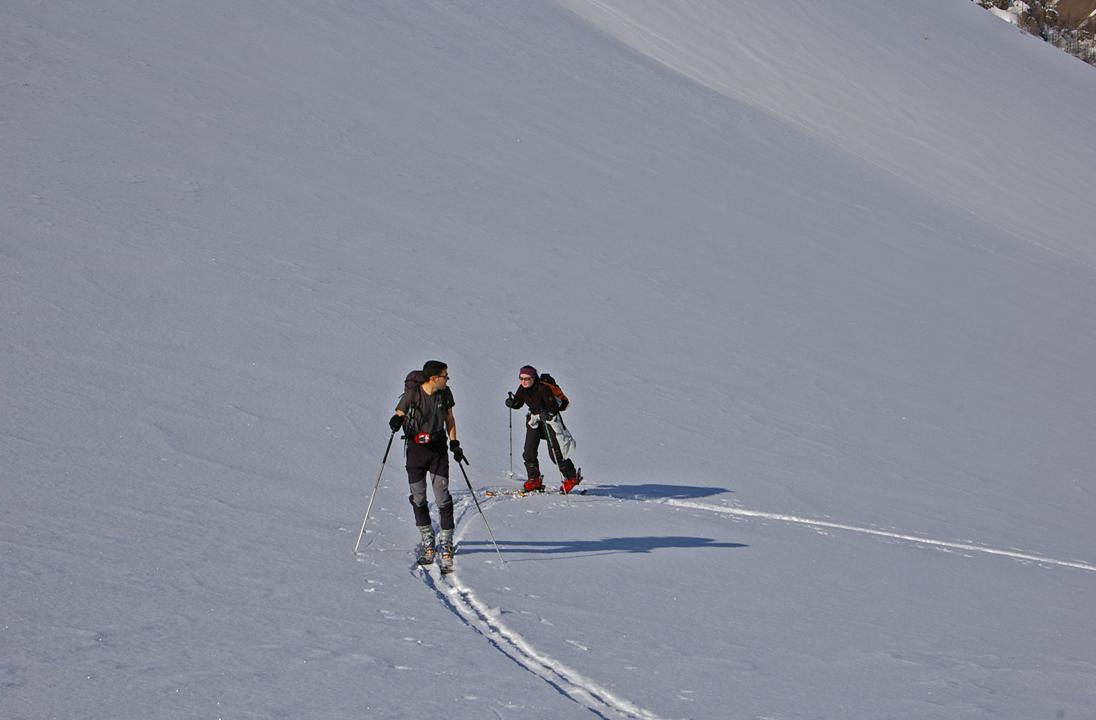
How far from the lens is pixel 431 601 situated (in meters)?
6.67

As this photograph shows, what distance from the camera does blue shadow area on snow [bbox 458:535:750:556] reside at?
8.34 m

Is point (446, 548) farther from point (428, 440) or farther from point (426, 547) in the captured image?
point (428, 440)

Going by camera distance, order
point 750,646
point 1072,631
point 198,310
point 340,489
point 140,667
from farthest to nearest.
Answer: point 198,310, point 340,489, point 1072,631, point 750,646, point 140,667

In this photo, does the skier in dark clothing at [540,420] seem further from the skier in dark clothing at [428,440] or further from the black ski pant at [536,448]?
the skier in dark clothing at [428,440]

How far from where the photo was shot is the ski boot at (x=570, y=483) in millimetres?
10609

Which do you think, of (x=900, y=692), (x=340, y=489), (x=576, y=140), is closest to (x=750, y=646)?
(x=900, y=692)

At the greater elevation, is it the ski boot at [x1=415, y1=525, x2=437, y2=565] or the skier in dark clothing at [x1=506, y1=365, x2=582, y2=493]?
the skier in dark clothing at [x1=506, y1=365, x2=582, y2=493]

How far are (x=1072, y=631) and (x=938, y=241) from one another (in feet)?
65.9

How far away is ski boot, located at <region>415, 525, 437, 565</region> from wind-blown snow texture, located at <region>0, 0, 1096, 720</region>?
0.19 meters

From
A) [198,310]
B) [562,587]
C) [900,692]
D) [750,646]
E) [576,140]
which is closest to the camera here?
[900,692]

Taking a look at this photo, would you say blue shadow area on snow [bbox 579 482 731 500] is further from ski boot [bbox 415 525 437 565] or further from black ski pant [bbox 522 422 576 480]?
ski boot [bbox 415 525 437 565]

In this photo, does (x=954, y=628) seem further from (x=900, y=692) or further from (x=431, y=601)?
(x=431, y=601)

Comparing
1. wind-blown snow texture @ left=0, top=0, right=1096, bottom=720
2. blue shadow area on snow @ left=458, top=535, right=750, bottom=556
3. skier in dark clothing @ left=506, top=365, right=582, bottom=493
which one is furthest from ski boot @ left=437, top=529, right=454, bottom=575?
skier in dark clothing @ left=506, top=365, right=582, bottom=493

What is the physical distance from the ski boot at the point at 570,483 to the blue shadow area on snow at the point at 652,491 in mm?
167
